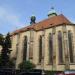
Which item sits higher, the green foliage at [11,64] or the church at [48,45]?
the church at [48,45]

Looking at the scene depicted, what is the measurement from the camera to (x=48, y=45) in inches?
1612

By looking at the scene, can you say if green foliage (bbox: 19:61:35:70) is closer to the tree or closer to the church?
the church

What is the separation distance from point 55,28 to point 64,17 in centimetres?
598

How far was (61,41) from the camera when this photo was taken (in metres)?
39.2

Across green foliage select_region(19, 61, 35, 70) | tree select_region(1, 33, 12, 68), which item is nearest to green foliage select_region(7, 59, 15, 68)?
tree select_region(1, 33, 12, 68)

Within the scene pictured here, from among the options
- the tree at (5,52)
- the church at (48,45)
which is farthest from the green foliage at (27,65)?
the tree at (5,52)

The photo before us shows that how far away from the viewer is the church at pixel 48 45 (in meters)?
37.7

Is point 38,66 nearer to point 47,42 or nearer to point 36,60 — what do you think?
point 36,60

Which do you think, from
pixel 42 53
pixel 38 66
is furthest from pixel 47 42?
pixel 38 66

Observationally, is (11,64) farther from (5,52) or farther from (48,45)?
(48,45)

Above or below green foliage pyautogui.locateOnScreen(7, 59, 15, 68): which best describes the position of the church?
above

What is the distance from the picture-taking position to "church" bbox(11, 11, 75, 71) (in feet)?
124

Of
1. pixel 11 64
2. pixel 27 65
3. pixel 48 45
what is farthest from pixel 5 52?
pixel 48 45

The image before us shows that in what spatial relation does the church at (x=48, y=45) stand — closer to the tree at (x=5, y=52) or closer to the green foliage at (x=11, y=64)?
the green foliage at (x=11, y=64)
